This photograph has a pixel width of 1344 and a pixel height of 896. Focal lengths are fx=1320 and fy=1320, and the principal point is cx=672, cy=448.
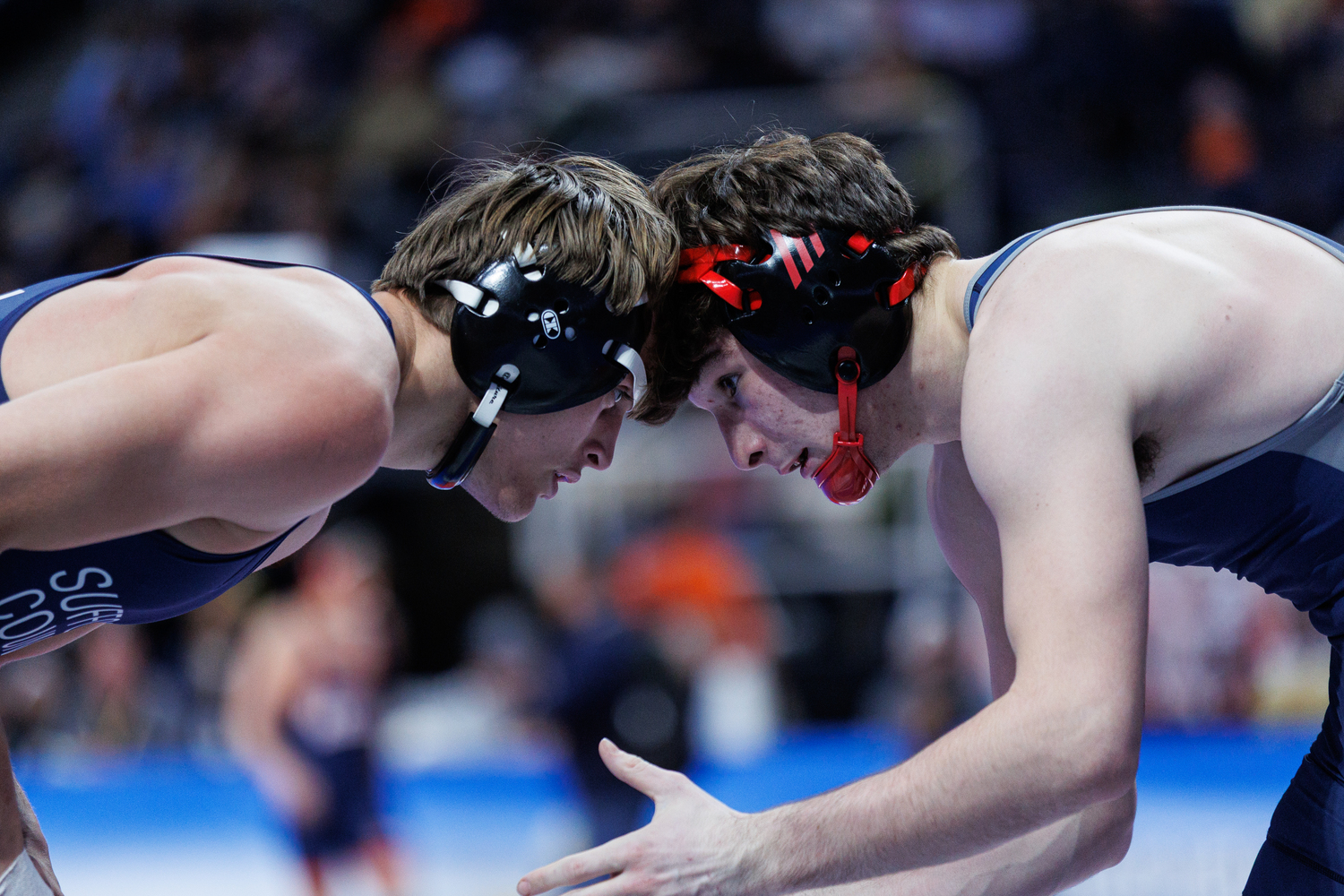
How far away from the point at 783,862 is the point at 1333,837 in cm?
92

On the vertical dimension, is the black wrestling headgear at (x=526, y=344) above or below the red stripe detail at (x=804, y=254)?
below

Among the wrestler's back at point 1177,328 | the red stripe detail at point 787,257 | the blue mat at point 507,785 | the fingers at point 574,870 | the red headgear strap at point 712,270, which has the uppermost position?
the wrestler's back at point 1177,328

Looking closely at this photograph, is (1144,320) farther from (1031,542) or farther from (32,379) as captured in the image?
(32,379)

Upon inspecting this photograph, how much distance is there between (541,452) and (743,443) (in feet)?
1.29

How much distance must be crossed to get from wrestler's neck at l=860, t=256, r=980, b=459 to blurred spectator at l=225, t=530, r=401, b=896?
4.19 meters

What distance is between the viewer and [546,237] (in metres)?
2.36

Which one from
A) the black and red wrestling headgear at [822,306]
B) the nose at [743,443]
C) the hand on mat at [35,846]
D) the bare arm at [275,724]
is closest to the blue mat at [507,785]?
the bare arm at [275,724]

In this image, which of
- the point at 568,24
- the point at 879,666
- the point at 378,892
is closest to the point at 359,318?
the point at 378,892

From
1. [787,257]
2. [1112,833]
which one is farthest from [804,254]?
[1112,833]

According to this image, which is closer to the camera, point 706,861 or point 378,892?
point 706,861

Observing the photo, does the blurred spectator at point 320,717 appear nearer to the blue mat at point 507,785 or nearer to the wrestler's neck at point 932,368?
the blue mat at point 507,785

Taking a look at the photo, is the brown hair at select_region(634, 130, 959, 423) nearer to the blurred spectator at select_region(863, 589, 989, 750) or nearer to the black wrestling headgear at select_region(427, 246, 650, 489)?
the black wrestling headgear at select_region(427, 246, 650, 489)

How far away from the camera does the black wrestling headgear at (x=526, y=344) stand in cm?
230

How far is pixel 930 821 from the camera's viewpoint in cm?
186
